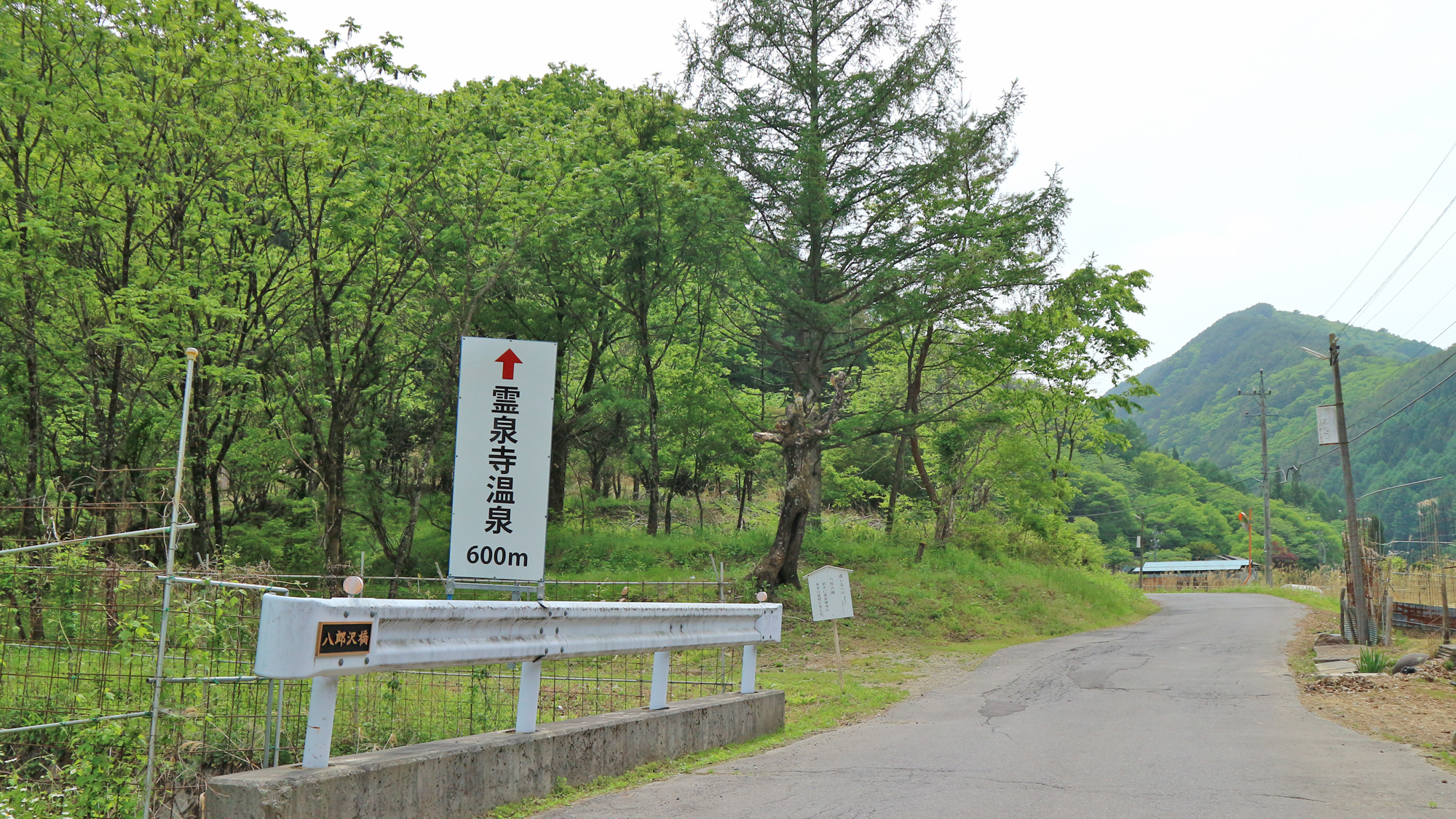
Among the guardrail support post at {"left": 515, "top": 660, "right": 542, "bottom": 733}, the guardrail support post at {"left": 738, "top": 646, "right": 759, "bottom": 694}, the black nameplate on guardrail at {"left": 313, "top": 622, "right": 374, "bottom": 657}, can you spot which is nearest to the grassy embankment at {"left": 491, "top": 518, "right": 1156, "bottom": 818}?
the guardrail support post at {"left": 738, "top": 646, "right": 759, "bottom": 694}

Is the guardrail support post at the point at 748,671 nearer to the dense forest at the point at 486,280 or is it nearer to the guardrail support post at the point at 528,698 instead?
the guardrail support post at the point at 528,698

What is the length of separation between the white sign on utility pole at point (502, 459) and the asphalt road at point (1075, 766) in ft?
6.77

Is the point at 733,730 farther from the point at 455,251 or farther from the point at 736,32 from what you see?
the point at 736,32

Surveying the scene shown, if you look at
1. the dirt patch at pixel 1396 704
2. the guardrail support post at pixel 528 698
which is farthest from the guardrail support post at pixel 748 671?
the dirt patch at pixel 1396 704

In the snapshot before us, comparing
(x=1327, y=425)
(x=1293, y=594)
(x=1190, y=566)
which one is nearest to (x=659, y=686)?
(x=1327, y=425)

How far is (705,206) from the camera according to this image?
853 inches

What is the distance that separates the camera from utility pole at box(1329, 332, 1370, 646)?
18422mm

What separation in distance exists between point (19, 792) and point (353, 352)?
589 inches

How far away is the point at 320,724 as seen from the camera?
404 cm

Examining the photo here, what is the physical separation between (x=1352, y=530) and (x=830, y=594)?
12.6 meters

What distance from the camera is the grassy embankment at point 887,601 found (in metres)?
15.8

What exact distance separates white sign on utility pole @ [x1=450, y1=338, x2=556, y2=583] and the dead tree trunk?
12.7 meters

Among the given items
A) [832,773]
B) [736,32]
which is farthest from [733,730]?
A: [736,32]

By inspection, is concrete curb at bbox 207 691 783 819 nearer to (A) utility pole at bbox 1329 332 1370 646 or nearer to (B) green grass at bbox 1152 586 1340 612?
(A) utility pole at bbox 1329 332 1370 646
